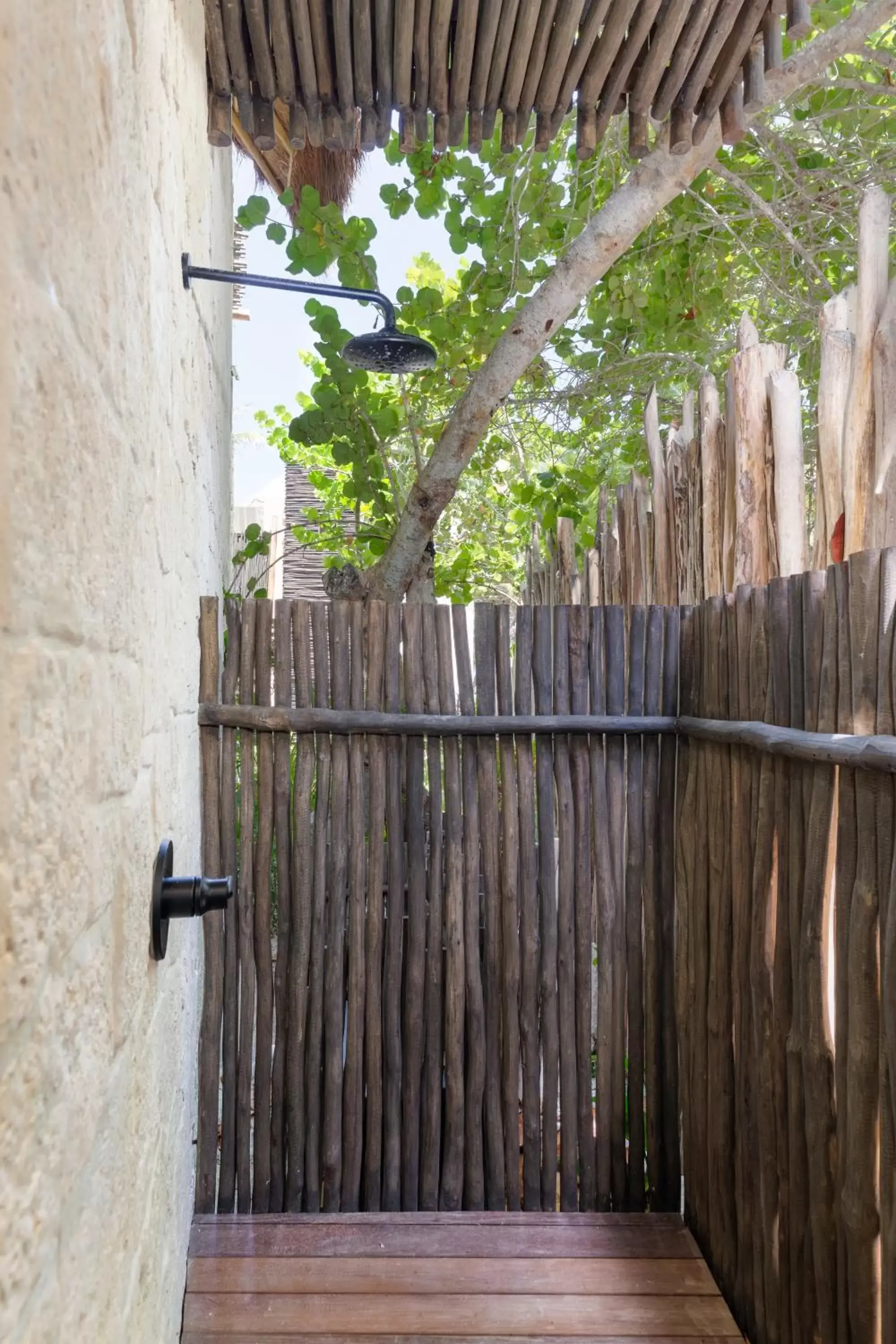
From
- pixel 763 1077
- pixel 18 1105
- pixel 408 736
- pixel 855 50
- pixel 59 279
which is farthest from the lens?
pixel 855 50

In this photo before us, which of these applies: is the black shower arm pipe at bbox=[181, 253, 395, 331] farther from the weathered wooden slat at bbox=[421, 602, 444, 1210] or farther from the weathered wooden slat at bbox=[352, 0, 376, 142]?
the weathered wooden slat at bbox=[421, 602, 444, 1210]

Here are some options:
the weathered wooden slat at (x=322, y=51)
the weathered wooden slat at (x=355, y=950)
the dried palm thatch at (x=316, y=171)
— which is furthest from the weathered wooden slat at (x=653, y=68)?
the dried palm thatch at (x=316, y=171)

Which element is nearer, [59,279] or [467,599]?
[59,279]

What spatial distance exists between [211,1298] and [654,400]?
124 inches

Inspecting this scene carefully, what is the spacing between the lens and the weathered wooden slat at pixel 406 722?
2.53 metres

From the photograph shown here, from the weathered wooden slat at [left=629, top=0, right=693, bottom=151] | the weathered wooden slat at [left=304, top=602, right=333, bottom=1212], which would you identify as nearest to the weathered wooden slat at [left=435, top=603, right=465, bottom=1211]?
the weathered wooden slat at [left=304, top=602, right=333, bottom=1212]

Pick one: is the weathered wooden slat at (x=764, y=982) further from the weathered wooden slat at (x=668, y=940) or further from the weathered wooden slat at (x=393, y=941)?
the weathered wooden slat at (x=393, y=941)

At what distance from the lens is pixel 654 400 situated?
3.38 metres

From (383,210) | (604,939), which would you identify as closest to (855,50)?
(383,210)

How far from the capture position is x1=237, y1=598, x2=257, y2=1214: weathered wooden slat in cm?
249

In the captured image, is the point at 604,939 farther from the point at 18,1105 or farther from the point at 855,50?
the point at 855,50

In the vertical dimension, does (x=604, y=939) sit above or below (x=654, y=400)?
below

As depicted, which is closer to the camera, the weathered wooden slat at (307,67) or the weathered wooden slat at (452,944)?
the weathered wooden slat at (307,67)

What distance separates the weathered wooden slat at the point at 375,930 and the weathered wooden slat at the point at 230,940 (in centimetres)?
37
